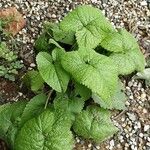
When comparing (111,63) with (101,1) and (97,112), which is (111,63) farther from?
(101,1)

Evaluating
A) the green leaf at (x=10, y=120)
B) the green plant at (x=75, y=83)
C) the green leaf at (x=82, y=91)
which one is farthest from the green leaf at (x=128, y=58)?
the green leaf at (x=10, y=120)

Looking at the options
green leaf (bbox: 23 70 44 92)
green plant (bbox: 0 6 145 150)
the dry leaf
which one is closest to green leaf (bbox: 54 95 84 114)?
green plant (bbox: 0 6 145 150)

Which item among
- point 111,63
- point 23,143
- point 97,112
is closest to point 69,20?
point 111,63

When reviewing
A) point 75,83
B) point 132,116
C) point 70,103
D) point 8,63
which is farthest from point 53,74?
point 132,116

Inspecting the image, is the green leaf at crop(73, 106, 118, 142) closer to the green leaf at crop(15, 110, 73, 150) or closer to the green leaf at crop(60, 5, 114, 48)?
the green leaf at crop(15, 110, 73, 150)

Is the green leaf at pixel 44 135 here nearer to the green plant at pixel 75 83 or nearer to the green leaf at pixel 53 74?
the green plant at pixel 75 83

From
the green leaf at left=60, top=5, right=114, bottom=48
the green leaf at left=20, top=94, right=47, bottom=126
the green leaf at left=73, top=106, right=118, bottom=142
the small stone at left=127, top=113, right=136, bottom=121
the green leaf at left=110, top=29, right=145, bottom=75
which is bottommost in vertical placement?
the small stone at left=127, top=113, right=136, bottom=121
